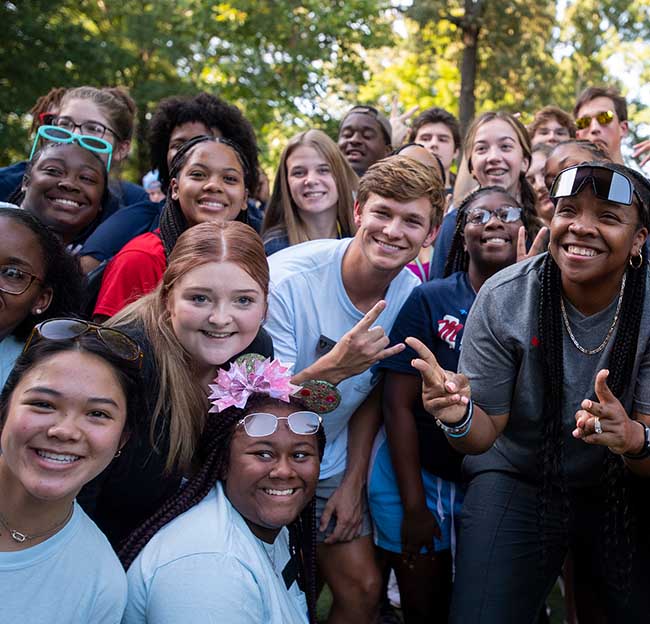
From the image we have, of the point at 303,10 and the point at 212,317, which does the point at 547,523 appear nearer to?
the point at 212,317

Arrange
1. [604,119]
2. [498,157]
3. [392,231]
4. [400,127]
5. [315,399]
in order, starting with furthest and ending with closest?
[400,127]
[604,119]
[498,157]
[392,231]
[315,399]

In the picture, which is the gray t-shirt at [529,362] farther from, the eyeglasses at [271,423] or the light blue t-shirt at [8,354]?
the light blue t-shirt at [8,354]

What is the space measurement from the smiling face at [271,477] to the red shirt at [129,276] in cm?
99

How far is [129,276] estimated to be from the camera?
11.7ft

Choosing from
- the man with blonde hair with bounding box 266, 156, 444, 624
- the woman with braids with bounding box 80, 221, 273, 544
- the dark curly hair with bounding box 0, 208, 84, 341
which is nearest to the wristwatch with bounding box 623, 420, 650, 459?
the man with blonde hair with bounding box 266, 156, 444, 624

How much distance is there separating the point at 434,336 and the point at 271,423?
117 centimetres

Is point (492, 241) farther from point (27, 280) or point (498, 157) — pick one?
point (27, 280)

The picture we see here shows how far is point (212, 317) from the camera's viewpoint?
122 inches

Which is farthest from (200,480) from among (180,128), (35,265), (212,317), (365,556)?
(180,128)

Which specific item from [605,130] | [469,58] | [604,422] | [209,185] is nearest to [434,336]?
[604,422]

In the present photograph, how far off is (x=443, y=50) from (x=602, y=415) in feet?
57.3

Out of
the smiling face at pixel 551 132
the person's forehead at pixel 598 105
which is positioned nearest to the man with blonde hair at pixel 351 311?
the person's forehead at pixel 598 105

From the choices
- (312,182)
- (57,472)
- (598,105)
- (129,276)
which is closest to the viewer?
(57,472)

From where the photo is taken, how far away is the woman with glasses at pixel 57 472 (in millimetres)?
2316
